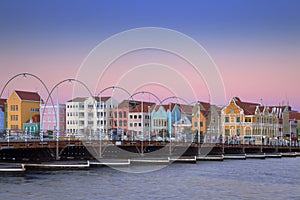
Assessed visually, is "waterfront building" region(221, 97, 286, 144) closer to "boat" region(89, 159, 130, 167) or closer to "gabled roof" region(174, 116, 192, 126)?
"gabled roof" region(174, 116, 192, 126)

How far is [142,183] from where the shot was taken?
70562mm

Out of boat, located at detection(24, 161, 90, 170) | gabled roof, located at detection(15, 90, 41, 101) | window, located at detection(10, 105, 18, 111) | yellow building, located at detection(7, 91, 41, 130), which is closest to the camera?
boat, located at detection(24, 161, 90, 170)

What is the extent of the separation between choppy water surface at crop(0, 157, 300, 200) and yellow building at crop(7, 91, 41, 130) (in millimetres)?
101312

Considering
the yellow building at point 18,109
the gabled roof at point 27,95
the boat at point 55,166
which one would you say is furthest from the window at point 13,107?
the boat at point 55,166

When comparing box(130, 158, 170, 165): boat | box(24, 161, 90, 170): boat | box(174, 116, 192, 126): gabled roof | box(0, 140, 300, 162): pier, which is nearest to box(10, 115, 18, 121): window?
box(174, 116, 192, 126): gabled roof

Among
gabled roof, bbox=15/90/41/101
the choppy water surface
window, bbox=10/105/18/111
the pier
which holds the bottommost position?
the choppy water surface

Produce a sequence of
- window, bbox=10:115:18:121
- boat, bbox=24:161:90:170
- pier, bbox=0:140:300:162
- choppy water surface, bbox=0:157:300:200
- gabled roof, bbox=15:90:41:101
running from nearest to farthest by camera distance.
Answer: choppy water surface, bbox=0:157:300:200 → pier, bbox=0:140:300:162 → boat, bbox=24:161:90:170 → window, bbox=10:115:18:121 → gabled roof, bbox=15:90:41:101

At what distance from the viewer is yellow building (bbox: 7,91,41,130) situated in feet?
602

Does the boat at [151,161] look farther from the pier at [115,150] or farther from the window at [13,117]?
the window at [13,117]

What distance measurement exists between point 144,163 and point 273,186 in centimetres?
3746

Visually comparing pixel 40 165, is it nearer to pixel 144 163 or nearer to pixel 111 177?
pixel 111 177

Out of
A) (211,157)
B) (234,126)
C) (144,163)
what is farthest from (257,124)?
(144,163)

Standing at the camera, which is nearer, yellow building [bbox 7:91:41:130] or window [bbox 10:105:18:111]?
yellow building [bbox 7:91:41:130]

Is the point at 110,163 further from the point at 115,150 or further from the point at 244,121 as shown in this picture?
the point at 244,121
